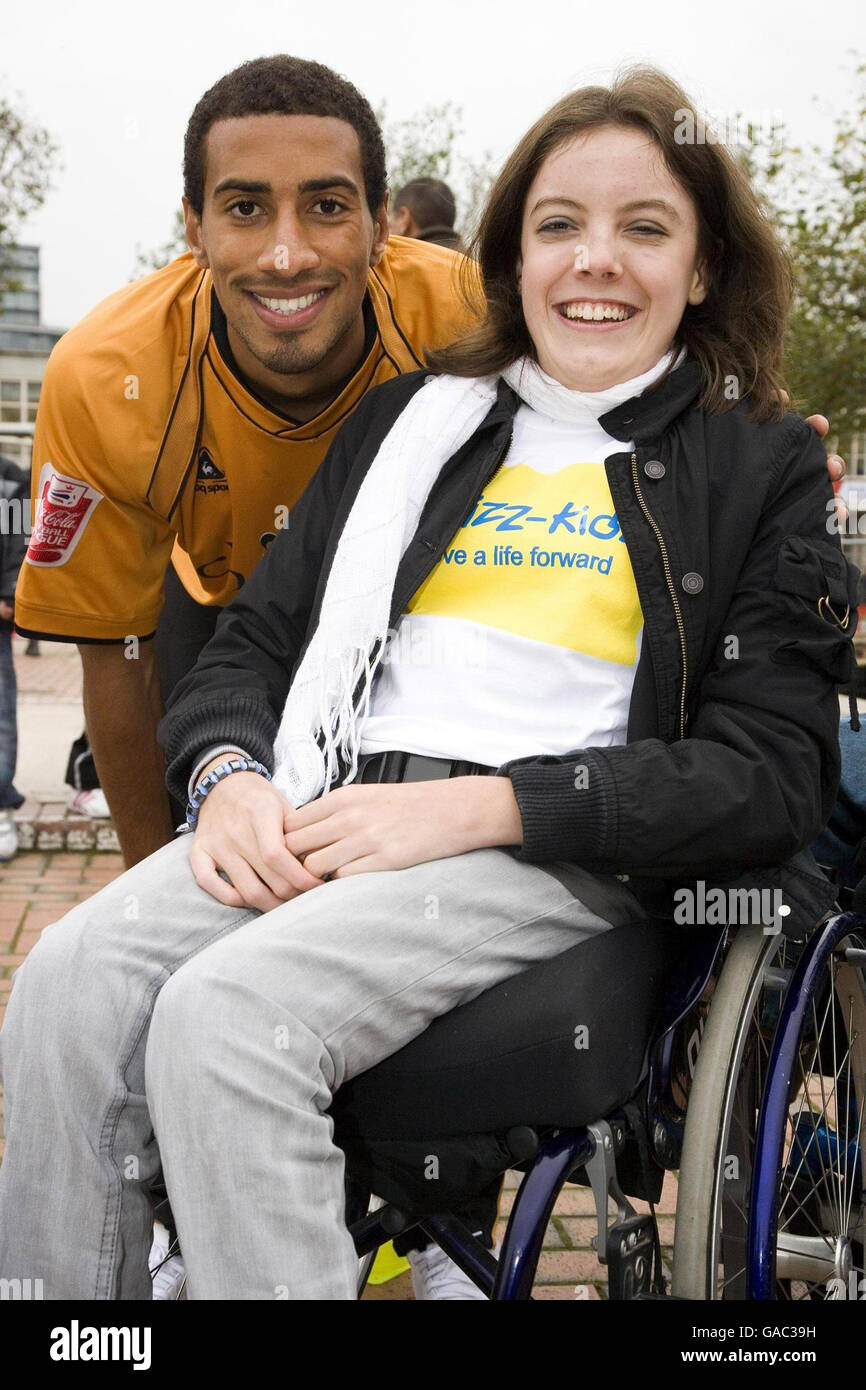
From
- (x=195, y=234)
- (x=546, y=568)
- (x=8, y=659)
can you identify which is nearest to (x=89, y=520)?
(x=195, y=234)

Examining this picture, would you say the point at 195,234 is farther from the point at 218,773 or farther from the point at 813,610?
the point at 813,610

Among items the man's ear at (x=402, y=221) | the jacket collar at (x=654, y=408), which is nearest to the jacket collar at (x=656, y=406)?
the jacket collar at (x=654, y=408)

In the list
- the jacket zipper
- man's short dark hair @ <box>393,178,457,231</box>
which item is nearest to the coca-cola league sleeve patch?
the jacket zipper

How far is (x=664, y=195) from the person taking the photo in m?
2.04

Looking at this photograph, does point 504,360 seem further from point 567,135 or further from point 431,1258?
point 431,1258

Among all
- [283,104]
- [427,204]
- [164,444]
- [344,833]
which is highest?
[427,204]

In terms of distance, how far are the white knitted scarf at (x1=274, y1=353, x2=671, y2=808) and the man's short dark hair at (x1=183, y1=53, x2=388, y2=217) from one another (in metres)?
0.73

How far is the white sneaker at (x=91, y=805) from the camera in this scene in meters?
5.89

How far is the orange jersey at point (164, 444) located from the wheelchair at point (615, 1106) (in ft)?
4.04

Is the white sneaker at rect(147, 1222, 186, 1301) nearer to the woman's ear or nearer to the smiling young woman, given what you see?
the smiling young woman

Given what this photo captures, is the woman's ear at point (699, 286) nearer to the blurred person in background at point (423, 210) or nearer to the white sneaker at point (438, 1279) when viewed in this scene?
the white sneaker at point (438, 1279)

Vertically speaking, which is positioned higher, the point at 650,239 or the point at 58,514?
the point at 650,239

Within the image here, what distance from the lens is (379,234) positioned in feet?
8.75

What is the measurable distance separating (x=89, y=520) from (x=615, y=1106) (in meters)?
1.61
